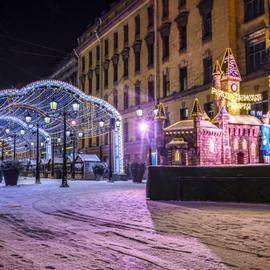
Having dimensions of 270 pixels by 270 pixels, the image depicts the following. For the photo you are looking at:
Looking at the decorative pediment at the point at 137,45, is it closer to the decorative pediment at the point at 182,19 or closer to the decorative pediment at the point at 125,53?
the decorative pediment at the point at 125,53

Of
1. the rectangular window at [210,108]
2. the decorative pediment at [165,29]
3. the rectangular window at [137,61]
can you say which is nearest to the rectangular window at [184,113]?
the rectangular window at [210,108]

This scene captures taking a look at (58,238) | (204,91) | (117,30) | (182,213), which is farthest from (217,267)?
(117,30)

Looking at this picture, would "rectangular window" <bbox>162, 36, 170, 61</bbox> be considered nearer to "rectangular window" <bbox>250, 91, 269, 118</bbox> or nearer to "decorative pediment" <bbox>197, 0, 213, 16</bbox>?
"decorative pediment" <bbox>197, 0, 213, 16</bbox>

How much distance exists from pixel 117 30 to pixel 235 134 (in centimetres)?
2849

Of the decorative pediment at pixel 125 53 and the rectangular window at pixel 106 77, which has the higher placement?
the decorative pediment at pixel 125 53

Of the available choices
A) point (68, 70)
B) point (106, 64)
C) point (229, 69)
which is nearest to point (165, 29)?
point (106, 64)

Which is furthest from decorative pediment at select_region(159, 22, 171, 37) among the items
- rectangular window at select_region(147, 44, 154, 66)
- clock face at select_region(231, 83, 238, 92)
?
clock face at select_region(231, 83, 238, 92)

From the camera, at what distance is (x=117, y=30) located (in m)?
50.3

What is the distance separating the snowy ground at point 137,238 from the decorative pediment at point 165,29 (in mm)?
29614

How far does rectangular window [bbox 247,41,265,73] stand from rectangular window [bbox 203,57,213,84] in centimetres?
395

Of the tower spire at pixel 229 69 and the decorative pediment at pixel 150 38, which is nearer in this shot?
the tower spire at pixel 229 69

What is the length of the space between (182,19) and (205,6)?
10.7ft

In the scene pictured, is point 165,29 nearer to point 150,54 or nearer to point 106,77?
point 150,54

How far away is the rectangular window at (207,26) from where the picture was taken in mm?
35334
